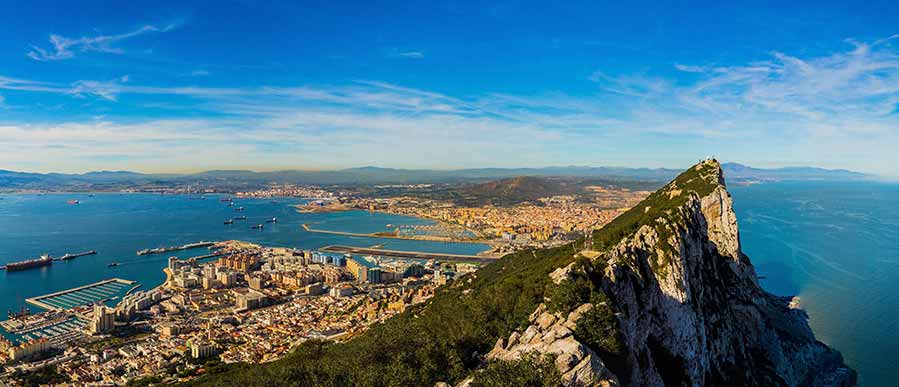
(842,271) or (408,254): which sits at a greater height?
(842,271)

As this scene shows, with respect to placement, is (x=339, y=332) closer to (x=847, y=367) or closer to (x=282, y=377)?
(x=282, y=377)

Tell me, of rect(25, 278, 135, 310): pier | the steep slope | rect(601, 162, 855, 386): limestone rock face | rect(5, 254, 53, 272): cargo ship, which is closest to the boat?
rect(25, 278, 135, 310): pier

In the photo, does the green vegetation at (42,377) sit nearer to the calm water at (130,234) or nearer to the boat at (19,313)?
the boat at (19,313)

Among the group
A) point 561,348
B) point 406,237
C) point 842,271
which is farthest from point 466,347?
point 406,237

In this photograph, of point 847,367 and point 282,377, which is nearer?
point 282,377

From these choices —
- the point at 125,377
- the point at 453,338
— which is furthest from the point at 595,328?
the point at 125,377

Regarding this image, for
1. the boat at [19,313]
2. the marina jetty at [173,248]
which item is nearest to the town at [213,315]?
the boat at [19,313]

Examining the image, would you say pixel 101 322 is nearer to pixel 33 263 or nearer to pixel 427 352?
pixel 427 352
